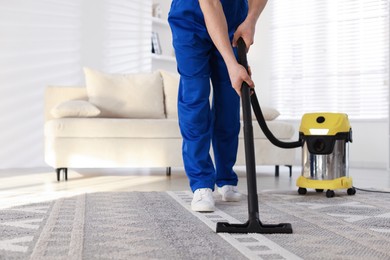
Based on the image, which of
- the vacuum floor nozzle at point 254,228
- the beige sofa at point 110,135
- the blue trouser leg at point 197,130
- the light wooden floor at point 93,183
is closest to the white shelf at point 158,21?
the beige sofa at point 110,135

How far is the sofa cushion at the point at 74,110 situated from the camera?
3849mm

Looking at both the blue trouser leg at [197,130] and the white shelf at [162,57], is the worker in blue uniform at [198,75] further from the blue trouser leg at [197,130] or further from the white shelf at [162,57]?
the white shelf at [162,57]

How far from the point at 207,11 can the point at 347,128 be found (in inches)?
42.1

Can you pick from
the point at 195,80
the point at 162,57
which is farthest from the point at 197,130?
the point at 162,57

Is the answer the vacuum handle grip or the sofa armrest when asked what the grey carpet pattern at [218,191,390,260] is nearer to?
the vacuum handle grip

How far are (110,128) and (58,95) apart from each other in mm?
703

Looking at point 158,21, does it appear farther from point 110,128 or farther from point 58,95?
point 110,128

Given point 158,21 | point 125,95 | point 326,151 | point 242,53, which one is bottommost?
point 326,151

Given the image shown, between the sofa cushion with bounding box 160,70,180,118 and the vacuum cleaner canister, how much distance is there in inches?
73.1

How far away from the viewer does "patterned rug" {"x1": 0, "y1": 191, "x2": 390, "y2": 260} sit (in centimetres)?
132

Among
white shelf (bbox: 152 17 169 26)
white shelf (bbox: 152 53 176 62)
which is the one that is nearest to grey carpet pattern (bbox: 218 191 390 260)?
white shelf (bbox: 152 53 176 62)

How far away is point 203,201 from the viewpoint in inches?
81.0

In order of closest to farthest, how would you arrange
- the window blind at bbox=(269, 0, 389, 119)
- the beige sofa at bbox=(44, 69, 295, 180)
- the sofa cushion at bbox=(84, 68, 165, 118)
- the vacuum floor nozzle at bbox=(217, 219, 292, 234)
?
the vacuum floor nozzle at bbox=(217, 219, 292, 234) < the beige sofa at bbox=(44, 69, 295, 180) < the sofa cushion at bbox=(84, 68, 165, 118) < the window blind at bbox=(269, 0, 389, 119)

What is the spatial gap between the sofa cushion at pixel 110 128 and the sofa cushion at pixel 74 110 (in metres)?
0.07
